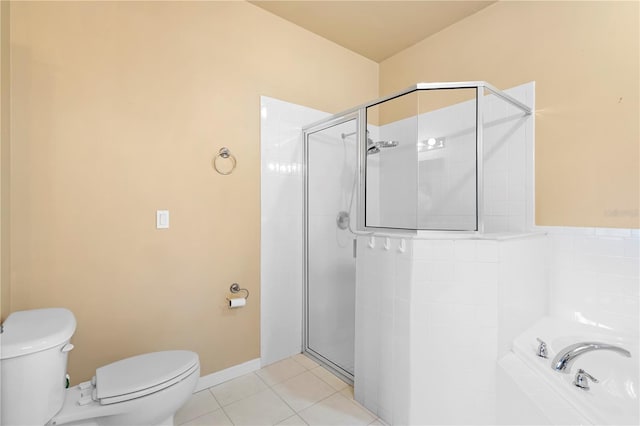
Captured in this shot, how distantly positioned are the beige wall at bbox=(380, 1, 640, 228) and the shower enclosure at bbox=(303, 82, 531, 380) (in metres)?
0.17

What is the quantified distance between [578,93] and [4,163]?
9.71 feet

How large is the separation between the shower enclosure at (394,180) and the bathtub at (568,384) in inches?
24.9

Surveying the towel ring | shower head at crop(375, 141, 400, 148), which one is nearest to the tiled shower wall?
the towel ring

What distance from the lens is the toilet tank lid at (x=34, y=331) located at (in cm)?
108

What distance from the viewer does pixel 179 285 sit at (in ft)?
6.18

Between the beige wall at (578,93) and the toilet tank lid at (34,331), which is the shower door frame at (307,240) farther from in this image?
the toilet tank lid at (34,331)

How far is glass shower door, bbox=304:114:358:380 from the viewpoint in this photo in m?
2.12

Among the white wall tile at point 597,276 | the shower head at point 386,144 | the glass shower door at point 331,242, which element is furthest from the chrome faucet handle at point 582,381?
the shower head at point 386,144

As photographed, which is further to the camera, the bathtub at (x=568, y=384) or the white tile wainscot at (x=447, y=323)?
the white tile wainscot at (x=447, y=323)

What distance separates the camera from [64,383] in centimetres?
127

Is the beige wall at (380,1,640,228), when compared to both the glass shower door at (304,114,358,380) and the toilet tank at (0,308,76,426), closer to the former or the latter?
the glass shower door at (304,114,358,380)

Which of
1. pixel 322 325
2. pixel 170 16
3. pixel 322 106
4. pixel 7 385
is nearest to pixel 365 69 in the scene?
pixel 322 106

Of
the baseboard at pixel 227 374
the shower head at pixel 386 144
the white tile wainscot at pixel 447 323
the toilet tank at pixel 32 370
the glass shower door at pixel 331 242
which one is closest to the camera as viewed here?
the toilet tank at pixel 32 370

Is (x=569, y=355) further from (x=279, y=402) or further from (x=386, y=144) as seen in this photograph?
(x=279, y=402)
